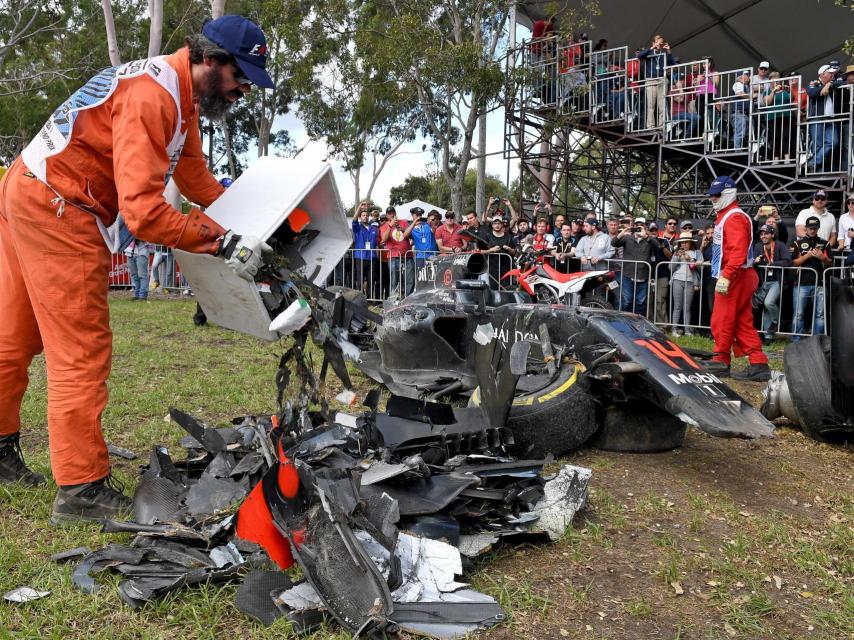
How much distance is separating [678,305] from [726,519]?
6.65 metres

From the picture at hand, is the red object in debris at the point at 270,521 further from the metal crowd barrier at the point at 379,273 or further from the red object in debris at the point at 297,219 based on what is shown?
the metal crowd barrier at the point at 379,273

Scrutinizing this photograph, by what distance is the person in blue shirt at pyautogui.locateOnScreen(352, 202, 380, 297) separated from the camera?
12.8m

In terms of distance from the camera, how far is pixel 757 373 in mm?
6996

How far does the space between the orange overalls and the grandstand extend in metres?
11.0

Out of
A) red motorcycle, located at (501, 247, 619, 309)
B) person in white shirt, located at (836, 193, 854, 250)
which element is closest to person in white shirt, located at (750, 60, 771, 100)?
person in white shirt, located at (836, 193, 854, 250)

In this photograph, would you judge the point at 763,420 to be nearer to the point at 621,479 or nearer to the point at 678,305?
the point at 621,479

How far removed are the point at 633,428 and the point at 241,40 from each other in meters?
3.24

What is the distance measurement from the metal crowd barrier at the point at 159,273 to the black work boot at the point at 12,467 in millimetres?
12039

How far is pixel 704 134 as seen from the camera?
Answer: 12883mm

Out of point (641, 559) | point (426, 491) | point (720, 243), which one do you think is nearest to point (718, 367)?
point (720, 243)

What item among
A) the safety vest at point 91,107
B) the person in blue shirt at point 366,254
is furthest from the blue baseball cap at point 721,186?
the person in blue shirt at point 366,254

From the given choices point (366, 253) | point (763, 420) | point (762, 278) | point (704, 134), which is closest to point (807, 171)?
point (704, 134)

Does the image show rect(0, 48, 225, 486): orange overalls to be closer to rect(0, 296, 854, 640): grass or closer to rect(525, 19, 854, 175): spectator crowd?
rect(0, 296, 854, 640): grass

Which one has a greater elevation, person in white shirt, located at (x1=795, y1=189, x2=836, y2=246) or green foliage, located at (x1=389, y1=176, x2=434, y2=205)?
green foliage, located at (x1=389, y1=176, x2=434, y2=205)
